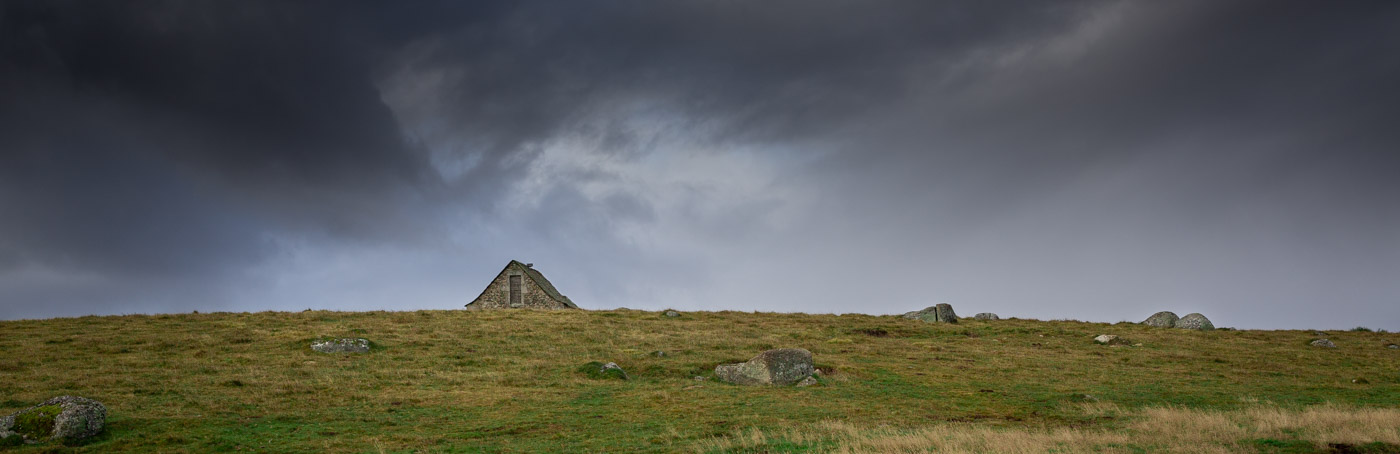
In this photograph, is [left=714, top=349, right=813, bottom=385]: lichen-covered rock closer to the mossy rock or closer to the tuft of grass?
the mossy rock

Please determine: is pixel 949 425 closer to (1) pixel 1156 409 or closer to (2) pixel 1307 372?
(1) pixel 1156 409

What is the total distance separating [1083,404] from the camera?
79.7ft

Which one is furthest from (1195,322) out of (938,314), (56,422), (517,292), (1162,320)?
(56,422)

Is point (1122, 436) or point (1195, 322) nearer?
point (1122, 436)

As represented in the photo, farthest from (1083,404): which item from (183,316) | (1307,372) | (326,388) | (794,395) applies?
(183,316)

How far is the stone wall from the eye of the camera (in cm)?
6322

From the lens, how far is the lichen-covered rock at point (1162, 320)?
52.5 metres

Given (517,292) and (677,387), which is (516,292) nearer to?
(517,292)

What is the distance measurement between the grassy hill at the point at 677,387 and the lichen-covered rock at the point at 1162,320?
5011 millimetres

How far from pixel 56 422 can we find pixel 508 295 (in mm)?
45506

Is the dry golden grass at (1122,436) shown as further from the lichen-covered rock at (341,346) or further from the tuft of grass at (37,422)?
the lichen-covered rock at (341,346)

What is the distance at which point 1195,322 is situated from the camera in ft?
166

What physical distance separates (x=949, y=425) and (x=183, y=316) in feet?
156

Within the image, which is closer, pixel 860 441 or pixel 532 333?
pixel 860 441
